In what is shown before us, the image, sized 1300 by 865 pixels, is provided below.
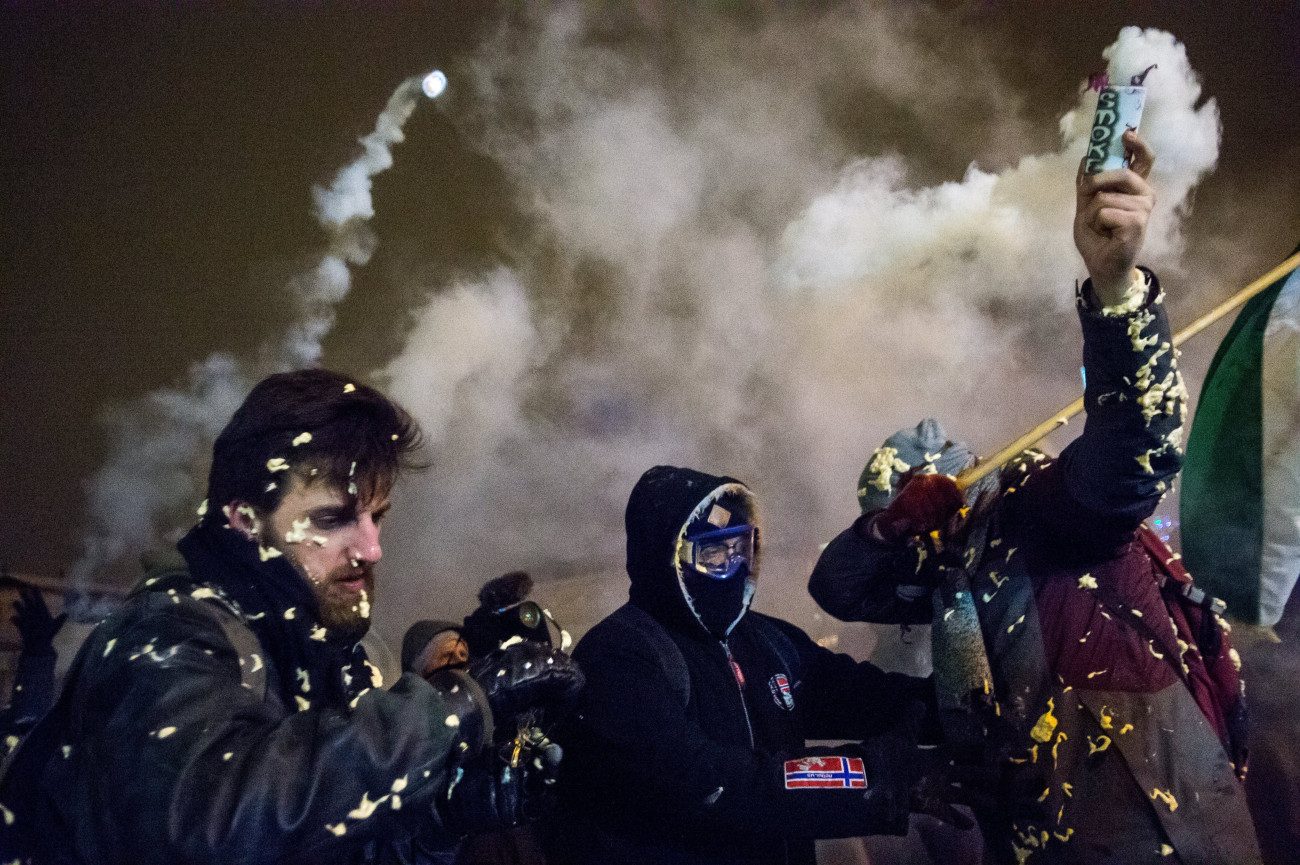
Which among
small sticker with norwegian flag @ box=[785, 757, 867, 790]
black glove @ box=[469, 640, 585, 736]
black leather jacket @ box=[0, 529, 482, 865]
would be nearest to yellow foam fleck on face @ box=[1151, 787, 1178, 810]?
small sticker with norwegian flag @ box=[785, 757, 867, 790]

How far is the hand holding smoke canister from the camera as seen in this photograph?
1831 millimetres

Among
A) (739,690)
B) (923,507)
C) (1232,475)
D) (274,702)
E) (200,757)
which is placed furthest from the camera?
(1232,475)

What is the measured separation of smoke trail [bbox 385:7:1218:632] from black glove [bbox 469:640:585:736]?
12.4 feet

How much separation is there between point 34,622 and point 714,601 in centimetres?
358

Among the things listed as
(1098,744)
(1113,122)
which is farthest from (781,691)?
(1113,122)

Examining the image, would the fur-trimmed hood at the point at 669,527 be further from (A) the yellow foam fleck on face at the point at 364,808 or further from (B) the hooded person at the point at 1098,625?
(A) the yellow foam fleck on face at the point at 364,808

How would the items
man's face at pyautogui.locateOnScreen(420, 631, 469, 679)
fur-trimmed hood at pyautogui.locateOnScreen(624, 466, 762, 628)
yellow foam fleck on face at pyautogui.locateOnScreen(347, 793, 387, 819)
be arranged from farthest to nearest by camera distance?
man's face at pyautogui.locateOnScreen(420, 631, 469, 679) → fur-trimmed hood at pyautogui.locateOnScreen(624, 466, 762, 628) → yellow foam fleck on face at pyautogui.locateOnScreen(347, 793, 387, 819)

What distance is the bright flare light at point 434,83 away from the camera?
4.93 metres

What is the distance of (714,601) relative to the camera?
2.50 m

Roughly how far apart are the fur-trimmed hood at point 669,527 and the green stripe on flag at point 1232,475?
1.75 meters

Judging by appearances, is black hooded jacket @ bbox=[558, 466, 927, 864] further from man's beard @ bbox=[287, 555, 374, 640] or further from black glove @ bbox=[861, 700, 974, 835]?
man's beard @ bbox=[287, 555, 374, 640]

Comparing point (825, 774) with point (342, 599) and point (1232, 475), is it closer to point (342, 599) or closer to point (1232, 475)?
point (342, 599)

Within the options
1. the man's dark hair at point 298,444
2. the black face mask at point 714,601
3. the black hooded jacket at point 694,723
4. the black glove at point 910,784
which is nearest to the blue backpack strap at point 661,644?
the black hooded jacket at point 694,723

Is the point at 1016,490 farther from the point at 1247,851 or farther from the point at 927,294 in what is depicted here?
the point at 927,294
